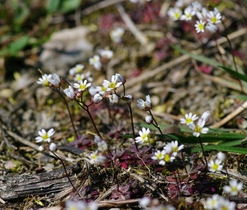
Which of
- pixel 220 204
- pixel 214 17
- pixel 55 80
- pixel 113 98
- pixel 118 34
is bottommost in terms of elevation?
pixel 220 204

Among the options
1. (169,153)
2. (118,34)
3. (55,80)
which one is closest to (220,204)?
(169,153)

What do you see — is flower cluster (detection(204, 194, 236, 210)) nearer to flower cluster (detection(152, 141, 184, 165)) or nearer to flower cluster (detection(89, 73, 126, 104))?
flower cluster (detection(152, 141, 184, 165))

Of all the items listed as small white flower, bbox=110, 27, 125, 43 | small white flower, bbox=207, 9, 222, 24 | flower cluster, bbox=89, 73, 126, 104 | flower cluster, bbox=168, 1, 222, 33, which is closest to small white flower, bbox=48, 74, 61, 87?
flower cluster, bbox=89, 73, 126, 104

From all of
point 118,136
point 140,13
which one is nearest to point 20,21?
point 140,13

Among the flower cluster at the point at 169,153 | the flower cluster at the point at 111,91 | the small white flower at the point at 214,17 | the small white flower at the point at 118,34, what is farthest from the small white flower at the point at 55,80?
the small white flower at the point at 118,34

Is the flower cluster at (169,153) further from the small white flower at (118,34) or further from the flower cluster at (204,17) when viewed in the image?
the small white flower at (118,34)

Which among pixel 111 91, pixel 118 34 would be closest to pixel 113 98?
pixel 111 91

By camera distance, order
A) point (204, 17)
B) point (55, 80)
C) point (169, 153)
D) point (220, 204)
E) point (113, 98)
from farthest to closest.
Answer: point (204, 17), point (55, 80), point (113, 98), point (169, 153), point (220, 204)

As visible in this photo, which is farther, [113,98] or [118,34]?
[118,34]

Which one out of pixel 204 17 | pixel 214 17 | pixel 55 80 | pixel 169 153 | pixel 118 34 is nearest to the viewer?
pixel 169 153

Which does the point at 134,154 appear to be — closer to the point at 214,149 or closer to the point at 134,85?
the point at 214,149

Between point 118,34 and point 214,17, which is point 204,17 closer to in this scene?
point 214,17

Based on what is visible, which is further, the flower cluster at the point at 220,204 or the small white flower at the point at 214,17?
the small white flower at the point at 214,17

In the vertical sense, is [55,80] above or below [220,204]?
Answer: above
